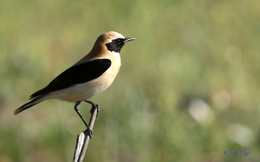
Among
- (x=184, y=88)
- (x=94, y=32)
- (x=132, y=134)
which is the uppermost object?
(x=94, y=32)

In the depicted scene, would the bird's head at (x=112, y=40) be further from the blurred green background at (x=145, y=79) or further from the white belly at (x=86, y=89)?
the blurred green background at (x=145, y=79)

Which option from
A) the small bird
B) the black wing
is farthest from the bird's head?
the black wing

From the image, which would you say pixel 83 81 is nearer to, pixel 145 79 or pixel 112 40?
pixel 112 40

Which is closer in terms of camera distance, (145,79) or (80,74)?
(80,74)

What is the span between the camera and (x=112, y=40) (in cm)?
644

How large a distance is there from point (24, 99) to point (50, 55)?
180cm

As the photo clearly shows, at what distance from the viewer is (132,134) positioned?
22.7ft

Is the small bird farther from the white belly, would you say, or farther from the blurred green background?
the blurred green background

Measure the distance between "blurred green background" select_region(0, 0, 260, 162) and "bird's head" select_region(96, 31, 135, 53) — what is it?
0.87 m

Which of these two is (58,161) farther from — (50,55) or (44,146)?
(50,55)

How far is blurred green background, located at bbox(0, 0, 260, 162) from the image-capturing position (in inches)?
284

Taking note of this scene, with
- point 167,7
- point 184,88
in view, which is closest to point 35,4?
point 167,7

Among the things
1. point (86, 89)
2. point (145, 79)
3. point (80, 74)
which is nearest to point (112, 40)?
point (80, 74)

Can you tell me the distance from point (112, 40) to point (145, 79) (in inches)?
145
